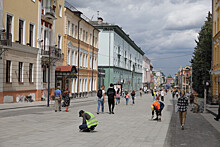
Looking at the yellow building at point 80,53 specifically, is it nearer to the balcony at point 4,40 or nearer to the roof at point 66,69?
the roof at point 66,69

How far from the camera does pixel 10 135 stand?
1041 cm

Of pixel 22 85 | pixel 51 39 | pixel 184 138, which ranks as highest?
pixel 51 39

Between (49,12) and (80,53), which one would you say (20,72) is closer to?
(49,12)

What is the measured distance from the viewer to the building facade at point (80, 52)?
43.2 metres

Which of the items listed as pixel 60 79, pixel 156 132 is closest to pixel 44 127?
pixel 156 132

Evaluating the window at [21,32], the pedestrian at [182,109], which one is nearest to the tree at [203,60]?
the window at [21,32]

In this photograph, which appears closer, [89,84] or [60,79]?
[60,79]

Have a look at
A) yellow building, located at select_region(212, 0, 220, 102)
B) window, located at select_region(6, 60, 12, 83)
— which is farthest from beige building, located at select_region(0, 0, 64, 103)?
yellow building, located at select_region(212, 0, 220, 102)

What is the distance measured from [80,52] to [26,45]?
19.1 metres

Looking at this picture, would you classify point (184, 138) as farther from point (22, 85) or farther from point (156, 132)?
point (22, 85)

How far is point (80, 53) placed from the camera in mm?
49094

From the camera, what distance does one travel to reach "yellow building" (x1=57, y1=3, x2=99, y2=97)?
141 ft

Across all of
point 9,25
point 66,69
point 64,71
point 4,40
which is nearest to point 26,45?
point 9,25

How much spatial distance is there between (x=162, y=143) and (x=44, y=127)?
523cm
